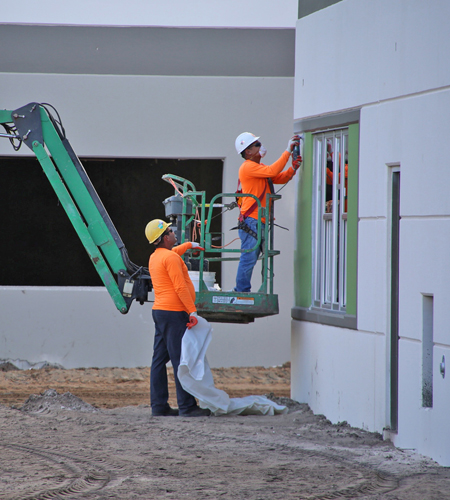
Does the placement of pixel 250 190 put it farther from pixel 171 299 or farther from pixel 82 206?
pixel 82 206

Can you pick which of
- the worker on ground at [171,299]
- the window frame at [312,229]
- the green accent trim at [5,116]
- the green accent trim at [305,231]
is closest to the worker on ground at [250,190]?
the green accent trim at [305,231]

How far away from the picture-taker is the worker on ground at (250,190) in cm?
757

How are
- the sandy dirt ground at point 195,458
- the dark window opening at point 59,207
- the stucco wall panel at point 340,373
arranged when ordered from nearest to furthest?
1. the sandy dirt ground at point 195,458
2. the stucco wall panel at point 340,373
3. the dark window opening at point 59,207

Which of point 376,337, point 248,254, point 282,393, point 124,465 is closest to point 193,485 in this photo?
point 124,465

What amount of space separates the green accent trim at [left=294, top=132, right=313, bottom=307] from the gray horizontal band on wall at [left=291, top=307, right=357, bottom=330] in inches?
3.9

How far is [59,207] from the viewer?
11.6 m

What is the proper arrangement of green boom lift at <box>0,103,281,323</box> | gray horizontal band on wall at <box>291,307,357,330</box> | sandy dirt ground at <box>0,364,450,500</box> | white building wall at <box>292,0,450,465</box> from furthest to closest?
green boom lift at <box>0,103,281,323</box> → gray horizontal band on wall at <box>291,307,357,330</box> → white building wall at <box>292,0,450,465</box> → sandy dirt ground at <box>0,364,450,500</box>

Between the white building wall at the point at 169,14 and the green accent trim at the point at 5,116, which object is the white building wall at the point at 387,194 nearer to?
the white building wall at the point at 169,14

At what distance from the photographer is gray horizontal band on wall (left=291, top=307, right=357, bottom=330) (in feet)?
22.8

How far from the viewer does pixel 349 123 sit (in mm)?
7090

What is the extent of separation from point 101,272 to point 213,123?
4.08 meters

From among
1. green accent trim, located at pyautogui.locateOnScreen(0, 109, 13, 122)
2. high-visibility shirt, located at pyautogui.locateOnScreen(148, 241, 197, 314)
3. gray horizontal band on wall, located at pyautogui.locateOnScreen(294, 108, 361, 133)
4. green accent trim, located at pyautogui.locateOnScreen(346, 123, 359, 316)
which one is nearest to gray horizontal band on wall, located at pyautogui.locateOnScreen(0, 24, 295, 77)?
green accent trim, located at pyautogui.locateOnScreen(0, 109, 13, 122)

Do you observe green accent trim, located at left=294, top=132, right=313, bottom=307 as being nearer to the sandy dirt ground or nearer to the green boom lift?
the green boom lift

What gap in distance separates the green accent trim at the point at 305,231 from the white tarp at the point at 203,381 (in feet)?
4.04
